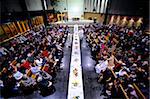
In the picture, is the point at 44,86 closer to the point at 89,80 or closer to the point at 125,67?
the point at 89,80

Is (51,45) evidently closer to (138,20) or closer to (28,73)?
(28,73)

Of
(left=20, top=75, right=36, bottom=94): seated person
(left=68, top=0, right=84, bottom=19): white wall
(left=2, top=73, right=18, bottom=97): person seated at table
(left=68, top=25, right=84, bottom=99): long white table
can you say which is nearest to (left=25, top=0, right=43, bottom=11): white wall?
(left=68, top=25, right=84, bottom=99): long white table

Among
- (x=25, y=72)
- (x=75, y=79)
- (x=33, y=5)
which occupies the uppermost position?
(x=33, y=5)

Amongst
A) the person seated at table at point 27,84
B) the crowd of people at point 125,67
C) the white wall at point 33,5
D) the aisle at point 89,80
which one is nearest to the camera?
the crowd of people at point 125,67

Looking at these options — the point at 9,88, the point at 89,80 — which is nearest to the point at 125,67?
the point at 89,80

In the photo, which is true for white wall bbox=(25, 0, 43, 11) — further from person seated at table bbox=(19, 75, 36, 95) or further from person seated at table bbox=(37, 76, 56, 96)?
person seated at table bbox=(37, 76, 56, 96)

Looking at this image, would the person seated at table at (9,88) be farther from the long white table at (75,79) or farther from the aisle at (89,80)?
the aisle at (89,80)

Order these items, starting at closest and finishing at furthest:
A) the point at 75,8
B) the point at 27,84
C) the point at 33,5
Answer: the point at 27,84
the point at 33,5
the point at 75,8

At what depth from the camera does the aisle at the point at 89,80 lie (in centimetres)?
932

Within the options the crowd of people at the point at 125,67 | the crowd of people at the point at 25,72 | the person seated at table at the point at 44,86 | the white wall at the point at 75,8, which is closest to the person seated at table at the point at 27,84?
the crowd of people at the point at 25,72

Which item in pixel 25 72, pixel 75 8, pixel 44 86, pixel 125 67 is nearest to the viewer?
pixel 44 86

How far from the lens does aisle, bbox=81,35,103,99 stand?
932 centimetres

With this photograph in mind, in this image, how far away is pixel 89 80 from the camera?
10961mm

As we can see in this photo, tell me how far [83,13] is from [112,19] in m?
15.9
